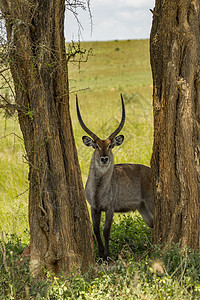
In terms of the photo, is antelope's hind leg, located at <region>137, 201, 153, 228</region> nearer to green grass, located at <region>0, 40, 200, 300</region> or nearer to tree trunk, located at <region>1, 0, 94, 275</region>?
green grass, located at <region>0, 40, 200, 300</region>

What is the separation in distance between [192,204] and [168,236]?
17.5 inches

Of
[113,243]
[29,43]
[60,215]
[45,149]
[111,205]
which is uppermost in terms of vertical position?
[29,43]

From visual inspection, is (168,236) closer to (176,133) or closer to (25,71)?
(176,133)

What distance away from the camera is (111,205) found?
20.4 ft

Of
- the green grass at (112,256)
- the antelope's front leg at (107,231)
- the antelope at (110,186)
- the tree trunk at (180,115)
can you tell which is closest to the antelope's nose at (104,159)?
the antelope at (110,186)

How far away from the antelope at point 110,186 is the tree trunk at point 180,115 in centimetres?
111

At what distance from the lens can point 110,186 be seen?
247 inches

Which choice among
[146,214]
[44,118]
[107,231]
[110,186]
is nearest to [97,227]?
[107,231]

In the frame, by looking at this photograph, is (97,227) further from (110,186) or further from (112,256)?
(110,186)

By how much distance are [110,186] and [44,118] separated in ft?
7.19

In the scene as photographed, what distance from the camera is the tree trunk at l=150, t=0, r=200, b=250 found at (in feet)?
15.0

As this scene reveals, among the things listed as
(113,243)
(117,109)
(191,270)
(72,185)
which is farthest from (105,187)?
(117,109)

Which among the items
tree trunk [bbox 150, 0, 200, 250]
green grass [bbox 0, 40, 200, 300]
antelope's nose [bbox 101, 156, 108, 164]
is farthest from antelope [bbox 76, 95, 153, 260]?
tree trunk [bbox 150, 0, 200, 250]

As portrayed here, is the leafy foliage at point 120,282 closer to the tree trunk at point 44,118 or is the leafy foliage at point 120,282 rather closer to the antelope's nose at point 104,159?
→ the tree trunk at point 44,118
